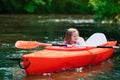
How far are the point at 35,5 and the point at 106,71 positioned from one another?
40309 millimetres

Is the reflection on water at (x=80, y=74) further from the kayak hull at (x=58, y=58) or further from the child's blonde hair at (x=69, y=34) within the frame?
the child's blonde hair at (x=69, y=34)

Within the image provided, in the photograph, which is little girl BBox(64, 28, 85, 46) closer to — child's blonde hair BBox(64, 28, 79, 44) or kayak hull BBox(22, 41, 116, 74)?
child's blonde hair BBox(64, 28, 79, 44)

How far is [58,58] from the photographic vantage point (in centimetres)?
1109

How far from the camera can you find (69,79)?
424 inches

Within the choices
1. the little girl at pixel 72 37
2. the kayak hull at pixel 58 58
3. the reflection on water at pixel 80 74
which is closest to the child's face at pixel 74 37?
the little girl at pixel 72 37

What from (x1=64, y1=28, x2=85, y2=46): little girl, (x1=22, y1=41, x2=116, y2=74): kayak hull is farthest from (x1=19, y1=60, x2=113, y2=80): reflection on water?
(x1=64, y1=28, x2=85, y2=46): little girl

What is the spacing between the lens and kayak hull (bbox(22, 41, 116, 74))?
1077 cm

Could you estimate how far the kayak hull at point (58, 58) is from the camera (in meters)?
10.8

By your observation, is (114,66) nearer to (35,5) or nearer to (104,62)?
(104,62)

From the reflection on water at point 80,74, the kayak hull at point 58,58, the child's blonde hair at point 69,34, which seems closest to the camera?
the kayak hull at point 58,58

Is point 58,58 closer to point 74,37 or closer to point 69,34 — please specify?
point 69,34

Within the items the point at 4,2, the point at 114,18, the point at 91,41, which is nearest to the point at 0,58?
the point at 91,41

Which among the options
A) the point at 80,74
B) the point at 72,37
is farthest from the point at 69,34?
the point at 80,74

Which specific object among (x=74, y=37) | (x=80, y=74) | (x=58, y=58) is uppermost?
(x=74, y=37)
